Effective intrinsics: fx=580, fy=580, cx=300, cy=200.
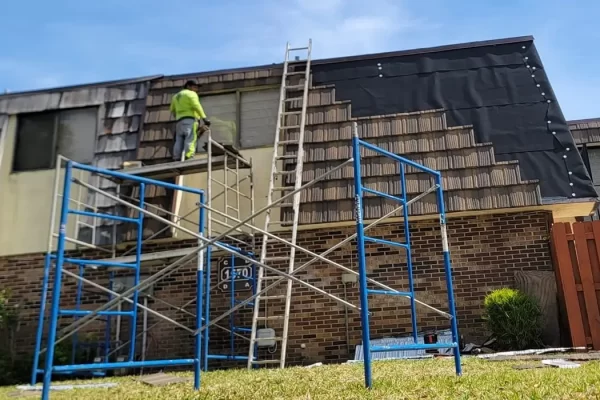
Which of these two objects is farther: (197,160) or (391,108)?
(391,108)

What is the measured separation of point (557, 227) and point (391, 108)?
324 centimetres

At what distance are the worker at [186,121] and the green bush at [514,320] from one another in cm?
501

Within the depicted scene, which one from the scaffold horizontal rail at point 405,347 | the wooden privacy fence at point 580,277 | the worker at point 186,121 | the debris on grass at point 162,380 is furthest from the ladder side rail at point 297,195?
the wooden privacy fence at point 580,277

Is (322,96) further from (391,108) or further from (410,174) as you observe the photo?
(410,174)

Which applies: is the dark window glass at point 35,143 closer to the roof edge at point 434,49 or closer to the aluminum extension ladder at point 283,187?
the aluminum extension ladder at point 283,187

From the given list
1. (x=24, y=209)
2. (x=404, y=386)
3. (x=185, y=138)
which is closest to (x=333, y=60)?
(x=185, y=138)

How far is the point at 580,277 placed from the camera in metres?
7.29

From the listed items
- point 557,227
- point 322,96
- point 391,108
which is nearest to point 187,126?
point 322,96

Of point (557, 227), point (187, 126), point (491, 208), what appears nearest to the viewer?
point (557, 227)

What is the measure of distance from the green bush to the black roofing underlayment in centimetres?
187

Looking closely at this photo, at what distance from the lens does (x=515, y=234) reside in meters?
8.38

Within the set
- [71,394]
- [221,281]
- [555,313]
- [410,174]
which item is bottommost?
[71,394]

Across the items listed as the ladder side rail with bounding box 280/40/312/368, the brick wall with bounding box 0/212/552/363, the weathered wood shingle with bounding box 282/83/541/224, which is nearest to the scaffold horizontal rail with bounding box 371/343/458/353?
the ladder side rail with bounding box 280/40/312/368

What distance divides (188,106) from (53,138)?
9.80 feet
